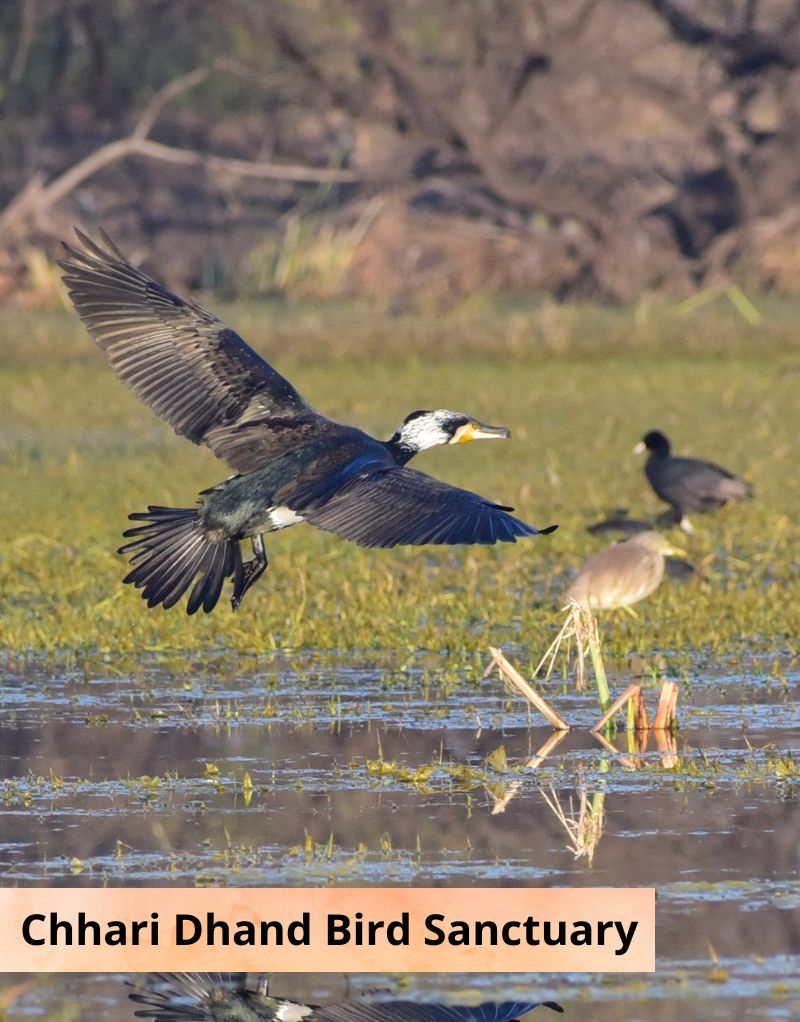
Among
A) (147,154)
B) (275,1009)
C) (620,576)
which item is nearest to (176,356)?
(620,576)

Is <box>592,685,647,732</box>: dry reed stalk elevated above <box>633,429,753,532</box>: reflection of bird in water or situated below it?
below

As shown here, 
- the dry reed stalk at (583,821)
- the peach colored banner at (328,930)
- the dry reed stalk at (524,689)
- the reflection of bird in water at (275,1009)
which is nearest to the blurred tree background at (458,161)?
the dry reed stalk at (524,689)

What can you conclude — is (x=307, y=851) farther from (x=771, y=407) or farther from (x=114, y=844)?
(x=771, y=407)

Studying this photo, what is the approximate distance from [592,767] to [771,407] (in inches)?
410

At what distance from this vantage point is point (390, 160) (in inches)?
1037

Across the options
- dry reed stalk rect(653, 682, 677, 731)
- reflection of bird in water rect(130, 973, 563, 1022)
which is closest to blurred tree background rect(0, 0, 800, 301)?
dry reed stalk rect(653, 682, 677, 731)

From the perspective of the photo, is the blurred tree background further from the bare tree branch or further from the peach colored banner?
the peach colored banner

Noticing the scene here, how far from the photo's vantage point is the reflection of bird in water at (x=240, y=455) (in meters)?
7.38

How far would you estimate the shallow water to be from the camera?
5.63 meters

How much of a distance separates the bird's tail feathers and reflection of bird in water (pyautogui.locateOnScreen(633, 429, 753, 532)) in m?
5.08

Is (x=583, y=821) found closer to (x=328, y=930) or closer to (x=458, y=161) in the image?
(x=328, y=930)

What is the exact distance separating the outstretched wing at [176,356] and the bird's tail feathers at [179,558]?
1.31 ft

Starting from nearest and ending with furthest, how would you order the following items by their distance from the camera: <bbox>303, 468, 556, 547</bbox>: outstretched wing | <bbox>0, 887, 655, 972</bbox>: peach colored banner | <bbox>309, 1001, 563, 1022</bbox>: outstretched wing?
<bbox>309, 1001, 563, 1022</bbox>: outstretched wing < <bbox>0, 887, 655, 972</bbox>: peach colored banner < <bbox>303, 468, 556, 547</bbox>: outstretched wing

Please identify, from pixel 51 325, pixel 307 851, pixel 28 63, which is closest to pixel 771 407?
pixel 51 325
